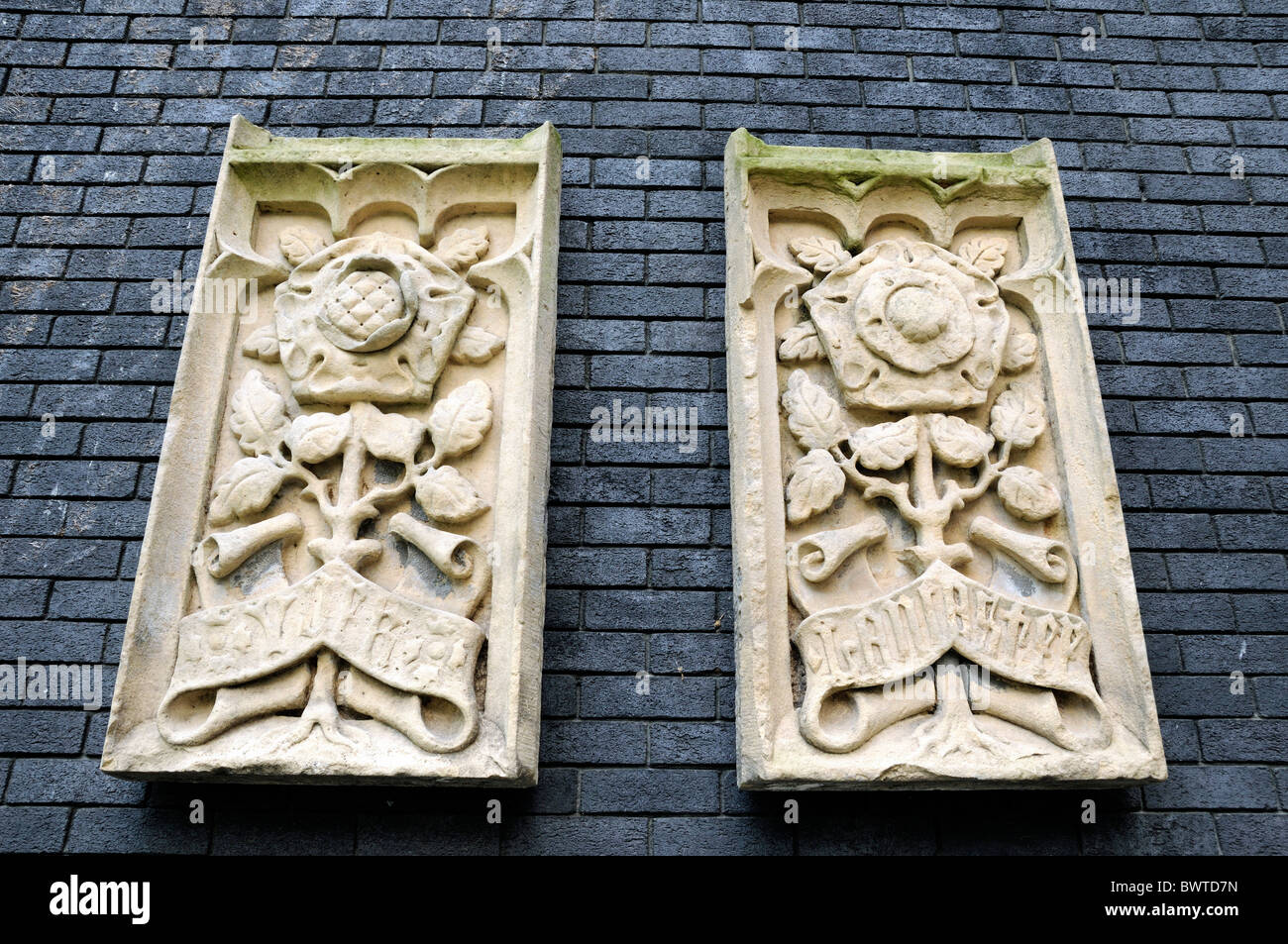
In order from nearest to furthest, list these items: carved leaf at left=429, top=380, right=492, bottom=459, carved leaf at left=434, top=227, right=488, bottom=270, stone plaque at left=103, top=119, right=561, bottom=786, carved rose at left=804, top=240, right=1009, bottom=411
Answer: stone plaque at left=103, top=119, right=561, bottom=786 → carved leaf at left=429, top=380, right=492, bottom=459 → carved rose at left=804, top=240, right=1009, bottom=411 → carved leaf at left=434, top=227, right=488, bottom=270

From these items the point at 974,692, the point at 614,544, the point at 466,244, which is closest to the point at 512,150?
the point at 466,244

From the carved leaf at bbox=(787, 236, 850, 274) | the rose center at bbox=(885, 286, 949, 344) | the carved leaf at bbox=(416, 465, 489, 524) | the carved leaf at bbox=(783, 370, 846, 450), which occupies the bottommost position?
the carved leaf at bbox=(416, 465, 489, 524)

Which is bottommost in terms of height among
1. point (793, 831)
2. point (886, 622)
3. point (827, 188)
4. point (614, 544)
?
point (793, 831)

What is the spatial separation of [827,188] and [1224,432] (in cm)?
148

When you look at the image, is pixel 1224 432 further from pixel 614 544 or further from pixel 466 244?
pixel 466 244

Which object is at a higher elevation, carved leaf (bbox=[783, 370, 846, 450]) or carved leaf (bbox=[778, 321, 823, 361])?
carved leaf (bbox=[778, 321, 823, 361])

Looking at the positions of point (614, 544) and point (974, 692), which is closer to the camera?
point (974, 692)

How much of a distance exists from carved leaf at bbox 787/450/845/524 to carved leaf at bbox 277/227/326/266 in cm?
167

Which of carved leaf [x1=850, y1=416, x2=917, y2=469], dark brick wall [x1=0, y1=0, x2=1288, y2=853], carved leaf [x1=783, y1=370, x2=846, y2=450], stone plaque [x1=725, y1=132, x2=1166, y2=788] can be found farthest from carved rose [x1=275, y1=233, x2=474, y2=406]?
carved leaf [x1=850, y1=416, x2=917, y2=469]

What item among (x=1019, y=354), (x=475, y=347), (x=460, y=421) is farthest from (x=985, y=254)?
(x=460, y=421)

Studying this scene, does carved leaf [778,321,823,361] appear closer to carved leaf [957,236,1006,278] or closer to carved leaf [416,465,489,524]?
carved leaf [957,236,1006,278]

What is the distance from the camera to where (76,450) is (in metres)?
3.19

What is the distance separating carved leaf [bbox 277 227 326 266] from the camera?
3283mm
